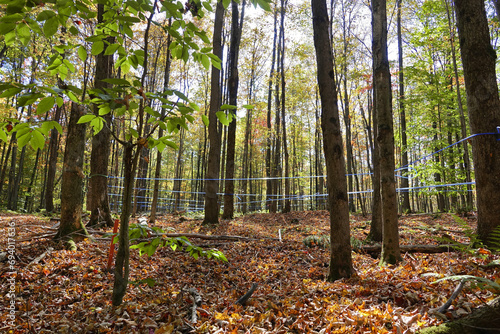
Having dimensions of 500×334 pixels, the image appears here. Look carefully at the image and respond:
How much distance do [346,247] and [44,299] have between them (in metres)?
3.49

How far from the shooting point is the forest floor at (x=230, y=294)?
2062 mm

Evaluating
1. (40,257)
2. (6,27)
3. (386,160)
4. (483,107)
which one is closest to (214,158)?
(40,257)

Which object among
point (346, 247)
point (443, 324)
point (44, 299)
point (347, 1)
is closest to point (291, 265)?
point (346, 247)

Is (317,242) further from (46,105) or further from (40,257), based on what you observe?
(46,105)

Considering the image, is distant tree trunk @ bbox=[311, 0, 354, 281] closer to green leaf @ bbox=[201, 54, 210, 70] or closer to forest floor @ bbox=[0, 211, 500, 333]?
forest floor @ bbox=[0, 211, 500, 333]

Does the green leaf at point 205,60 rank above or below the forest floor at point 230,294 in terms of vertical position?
above

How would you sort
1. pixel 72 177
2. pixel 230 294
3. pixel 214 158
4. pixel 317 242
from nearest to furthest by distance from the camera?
1. pixel 230 294
2. pixel 72 177
3. pixel 317 242
4. pixel 214 158

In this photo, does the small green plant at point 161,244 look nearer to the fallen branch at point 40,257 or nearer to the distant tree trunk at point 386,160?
the fallen branch at point 40,257

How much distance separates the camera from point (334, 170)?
324cm

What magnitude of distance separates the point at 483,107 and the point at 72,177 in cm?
591

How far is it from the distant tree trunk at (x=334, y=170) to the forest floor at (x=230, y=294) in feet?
0.94

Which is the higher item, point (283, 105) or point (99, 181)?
point (283, 105)

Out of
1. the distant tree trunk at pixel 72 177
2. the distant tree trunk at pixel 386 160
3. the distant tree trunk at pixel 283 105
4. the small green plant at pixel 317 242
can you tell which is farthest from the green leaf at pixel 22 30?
the distant tree trunk at pixel 283 105

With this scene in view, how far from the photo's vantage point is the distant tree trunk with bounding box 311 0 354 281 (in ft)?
10.6
